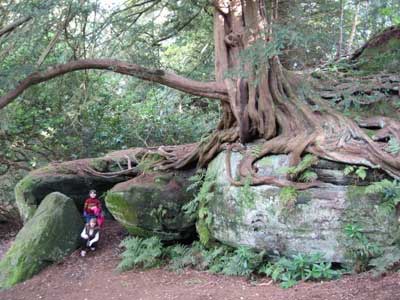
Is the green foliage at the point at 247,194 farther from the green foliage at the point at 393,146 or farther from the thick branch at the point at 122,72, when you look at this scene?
the green foliage at the point at 393,146

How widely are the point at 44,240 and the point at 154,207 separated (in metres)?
2.52

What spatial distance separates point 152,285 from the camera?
A: 8.09 m

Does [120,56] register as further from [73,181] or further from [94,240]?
[94,240]

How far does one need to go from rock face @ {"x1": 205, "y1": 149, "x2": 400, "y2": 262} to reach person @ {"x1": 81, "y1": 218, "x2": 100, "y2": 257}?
3.18m

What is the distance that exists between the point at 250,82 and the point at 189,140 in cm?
711

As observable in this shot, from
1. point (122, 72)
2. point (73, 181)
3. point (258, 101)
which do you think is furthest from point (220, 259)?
point (73, 181)

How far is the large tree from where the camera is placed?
739cm

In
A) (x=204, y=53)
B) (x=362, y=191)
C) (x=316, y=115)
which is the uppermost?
(x=204, y=53)

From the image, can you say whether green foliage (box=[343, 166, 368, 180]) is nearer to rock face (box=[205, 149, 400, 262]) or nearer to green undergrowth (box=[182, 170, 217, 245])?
rock face (box=[205, 149, 400, 262])

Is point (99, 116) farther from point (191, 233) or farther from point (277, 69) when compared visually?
point (277, 69)

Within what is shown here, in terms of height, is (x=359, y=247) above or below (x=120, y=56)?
below

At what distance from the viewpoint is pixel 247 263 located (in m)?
7.60

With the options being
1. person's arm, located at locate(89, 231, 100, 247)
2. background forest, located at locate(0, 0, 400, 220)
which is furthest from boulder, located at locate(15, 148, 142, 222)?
person's arm, located at locate(89, 231, 100, 247)

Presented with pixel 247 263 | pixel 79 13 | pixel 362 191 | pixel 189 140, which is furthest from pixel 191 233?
pixel 189 140
